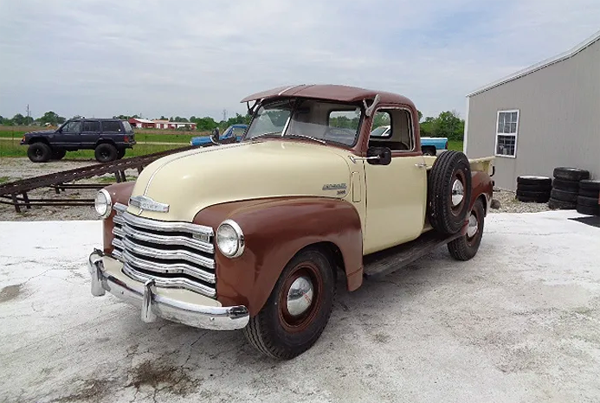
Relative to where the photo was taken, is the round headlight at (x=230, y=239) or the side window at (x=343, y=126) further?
the side window at (x=343, y=126)

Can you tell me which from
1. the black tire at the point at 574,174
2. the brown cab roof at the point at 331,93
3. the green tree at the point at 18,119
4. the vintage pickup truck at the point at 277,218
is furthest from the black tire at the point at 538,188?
the green tree at the point at 18,119

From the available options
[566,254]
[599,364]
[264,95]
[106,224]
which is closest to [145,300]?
[106,224]

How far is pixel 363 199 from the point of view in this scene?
376 centimetres

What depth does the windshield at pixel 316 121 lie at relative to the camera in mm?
3969

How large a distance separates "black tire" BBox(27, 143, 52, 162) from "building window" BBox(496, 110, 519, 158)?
57.7 feet

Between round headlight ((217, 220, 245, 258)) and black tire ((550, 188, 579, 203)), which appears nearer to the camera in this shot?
round headlight ((217, 220, 245, 258))

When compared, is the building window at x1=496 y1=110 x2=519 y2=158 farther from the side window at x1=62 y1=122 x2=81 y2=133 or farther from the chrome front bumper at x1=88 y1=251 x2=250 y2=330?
the side window at x1=62 y1=122 x2=81 y2=133

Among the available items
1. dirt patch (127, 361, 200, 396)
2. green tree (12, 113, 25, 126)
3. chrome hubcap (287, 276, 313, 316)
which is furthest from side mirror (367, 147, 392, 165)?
green tree (12, 113, 25, 126)

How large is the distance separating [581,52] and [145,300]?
10.6m

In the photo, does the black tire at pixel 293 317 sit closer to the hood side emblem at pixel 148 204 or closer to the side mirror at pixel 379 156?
the hood side emblem at pixel 148 204

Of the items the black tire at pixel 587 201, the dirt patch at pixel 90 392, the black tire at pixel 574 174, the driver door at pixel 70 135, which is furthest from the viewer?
the driver door at pixel 70 135

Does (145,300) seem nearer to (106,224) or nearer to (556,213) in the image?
(106,224)

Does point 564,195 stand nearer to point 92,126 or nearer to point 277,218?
point 277,218

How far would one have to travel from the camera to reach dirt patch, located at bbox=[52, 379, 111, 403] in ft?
8.76
